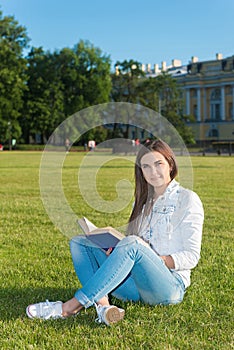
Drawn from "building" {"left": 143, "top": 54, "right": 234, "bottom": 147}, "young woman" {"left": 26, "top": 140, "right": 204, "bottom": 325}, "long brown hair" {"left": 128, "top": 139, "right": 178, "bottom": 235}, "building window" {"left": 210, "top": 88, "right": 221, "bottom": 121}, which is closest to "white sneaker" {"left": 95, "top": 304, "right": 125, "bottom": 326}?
"young woman" {"left": 26, "top": 140, "right": 204, "bottom": 325}

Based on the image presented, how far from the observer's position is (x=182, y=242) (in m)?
3.54

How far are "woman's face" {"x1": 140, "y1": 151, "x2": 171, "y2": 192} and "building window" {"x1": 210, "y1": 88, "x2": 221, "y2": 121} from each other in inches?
3270

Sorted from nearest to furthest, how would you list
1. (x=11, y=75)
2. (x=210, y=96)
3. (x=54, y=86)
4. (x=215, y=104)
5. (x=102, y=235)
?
(x=102, y=235)
(x=11, y=75)
(x=54, y=86)
(x=210, y=96)
(x=215, y=104)

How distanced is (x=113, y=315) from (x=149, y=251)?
1.46 ft

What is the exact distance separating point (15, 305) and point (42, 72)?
60932 mm

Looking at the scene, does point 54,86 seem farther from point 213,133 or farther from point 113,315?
point 113,315

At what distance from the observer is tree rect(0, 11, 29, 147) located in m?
56.6

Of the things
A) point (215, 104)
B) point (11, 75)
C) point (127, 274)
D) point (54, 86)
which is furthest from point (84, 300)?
point (215, 104)

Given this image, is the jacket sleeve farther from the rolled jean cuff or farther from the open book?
the rolled jean cuff

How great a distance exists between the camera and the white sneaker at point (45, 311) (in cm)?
357

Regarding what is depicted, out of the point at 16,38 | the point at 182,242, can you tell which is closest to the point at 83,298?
the point at 182,242

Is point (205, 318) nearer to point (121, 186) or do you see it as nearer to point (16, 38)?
point (121, 186)

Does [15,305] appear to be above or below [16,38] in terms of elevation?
below

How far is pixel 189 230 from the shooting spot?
3.48 meters
